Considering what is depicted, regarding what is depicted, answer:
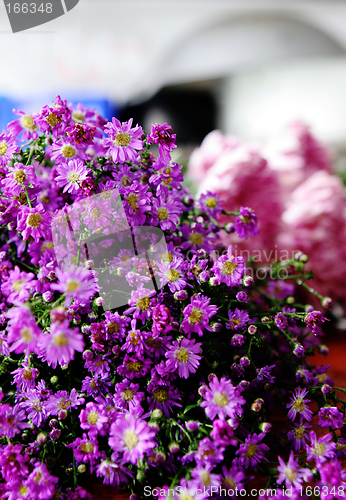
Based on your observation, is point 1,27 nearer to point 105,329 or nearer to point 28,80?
point 28,80

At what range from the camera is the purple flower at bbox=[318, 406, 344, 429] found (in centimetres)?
27

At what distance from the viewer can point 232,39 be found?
1121 mm

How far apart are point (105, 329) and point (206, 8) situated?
245 centimetres

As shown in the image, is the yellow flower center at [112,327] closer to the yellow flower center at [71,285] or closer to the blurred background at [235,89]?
the yellow flower center at [71,285]

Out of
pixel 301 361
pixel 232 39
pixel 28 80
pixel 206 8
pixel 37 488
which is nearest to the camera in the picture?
pixel 37 488

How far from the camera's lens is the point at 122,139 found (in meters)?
0.28

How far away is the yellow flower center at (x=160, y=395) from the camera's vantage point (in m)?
0.26

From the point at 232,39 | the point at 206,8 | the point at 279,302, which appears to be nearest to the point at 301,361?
the point at 279,302

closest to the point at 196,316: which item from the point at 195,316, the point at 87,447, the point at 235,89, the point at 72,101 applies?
the point at 195,316

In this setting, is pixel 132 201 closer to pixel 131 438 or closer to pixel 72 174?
pixel 72 174

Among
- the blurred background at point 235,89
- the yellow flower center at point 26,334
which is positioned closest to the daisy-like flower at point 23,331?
the yellow flower center at point 26,334

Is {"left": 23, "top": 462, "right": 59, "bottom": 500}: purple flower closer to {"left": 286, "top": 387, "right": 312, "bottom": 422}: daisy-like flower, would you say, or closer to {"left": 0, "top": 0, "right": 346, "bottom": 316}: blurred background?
{"left": 286, "top": 387, "right": 312, "bottom": 422}: daisy-like flower

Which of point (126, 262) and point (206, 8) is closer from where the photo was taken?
point (126, 262)

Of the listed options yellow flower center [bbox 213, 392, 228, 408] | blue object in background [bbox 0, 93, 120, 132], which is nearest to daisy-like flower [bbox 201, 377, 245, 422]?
yellow flower center [bbox 213, 392, 228, 408]
